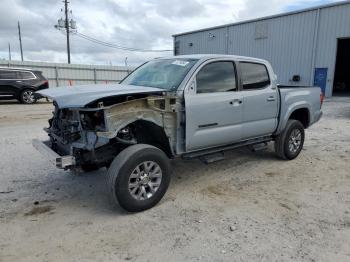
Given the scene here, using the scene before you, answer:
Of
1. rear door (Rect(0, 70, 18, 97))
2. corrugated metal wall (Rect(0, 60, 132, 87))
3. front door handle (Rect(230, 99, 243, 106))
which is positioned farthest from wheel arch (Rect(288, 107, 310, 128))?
corrugated metal wall (Rect(0, 60, 132, 87))

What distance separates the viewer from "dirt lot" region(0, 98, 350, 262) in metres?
3.28

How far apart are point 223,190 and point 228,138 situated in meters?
0.81

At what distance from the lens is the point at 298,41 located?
2217 cm

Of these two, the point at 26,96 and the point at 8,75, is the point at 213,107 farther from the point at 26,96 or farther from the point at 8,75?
the point at 26,96

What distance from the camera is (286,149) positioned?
6.36 m

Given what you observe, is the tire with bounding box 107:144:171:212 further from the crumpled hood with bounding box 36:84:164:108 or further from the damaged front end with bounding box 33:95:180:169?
the crumpled hood with bounding box 36:84:164:108

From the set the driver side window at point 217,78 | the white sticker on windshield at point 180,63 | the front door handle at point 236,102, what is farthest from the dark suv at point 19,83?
the front door handle at point 236,102

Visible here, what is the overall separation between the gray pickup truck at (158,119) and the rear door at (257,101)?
2 cm

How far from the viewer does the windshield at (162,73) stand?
4.70 m

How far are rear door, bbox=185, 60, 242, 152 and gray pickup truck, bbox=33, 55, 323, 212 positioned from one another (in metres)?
0.01

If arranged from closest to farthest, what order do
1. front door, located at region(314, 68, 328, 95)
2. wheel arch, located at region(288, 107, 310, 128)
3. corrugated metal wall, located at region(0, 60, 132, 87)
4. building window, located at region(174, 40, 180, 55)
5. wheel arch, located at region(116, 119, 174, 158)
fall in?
wheel arch, located at region(116, 119, 174, 158) → wheel arch, located at region(288, 107, 310, 128) → front door, located at region(314, 68, 328, 95) → corrugated metal wall, located at region(0, 60, 132, 87) → building window, located at region(174, 40, 180, 55)

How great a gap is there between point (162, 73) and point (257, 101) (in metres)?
1.69

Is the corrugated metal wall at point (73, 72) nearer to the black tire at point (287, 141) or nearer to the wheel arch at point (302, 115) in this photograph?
the wheel arch at point (302, 115)

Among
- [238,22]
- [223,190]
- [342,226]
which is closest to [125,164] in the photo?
[223,190]
